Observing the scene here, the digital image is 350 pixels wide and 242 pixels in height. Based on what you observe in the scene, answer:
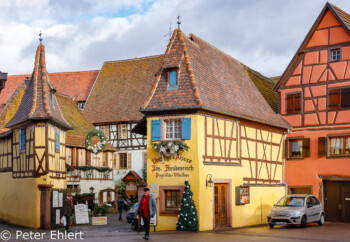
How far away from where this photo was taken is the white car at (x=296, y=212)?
26.8m

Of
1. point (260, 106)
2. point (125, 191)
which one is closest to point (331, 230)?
point (260, 106)

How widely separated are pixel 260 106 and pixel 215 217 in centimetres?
884

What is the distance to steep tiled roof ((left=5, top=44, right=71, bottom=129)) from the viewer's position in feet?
97.0

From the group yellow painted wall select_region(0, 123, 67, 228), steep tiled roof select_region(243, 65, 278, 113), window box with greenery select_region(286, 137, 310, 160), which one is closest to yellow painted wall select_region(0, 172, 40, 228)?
yellow painted wall select_region(0, 123, 67, 228)

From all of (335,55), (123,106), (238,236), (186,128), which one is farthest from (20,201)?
(123,106)

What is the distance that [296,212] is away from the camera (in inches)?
1056

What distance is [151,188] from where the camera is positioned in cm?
2675

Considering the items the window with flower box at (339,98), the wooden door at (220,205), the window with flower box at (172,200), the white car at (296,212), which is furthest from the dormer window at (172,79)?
the window with flower box at (339,98)

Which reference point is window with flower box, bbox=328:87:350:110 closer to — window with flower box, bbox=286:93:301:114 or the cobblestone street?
window with flower box, bbox=286:93:301:114

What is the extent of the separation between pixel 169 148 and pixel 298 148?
10.9 m

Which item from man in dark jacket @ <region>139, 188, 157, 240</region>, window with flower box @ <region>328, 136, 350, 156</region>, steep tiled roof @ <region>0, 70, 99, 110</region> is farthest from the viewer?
steep tiled roof @ <region>0, 70, 99, 110</region>

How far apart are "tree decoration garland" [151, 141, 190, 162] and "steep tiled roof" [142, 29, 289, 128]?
1.61 m

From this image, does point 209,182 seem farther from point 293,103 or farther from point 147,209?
point 293,103

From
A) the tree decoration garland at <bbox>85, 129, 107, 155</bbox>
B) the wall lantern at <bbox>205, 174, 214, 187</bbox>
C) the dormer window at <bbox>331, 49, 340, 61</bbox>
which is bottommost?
the wall lantern at <bbox>205, 174, 214, 187</bbox>
